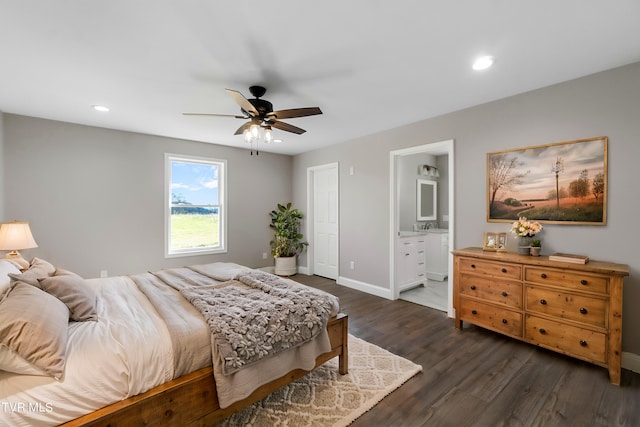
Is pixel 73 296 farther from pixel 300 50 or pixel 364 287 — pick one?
pixel 364 287

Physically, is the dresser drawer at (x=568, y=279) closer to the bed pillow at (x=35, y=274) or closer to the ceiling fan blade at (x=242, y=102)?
the ceiling fan blade at (x=242, y=102)

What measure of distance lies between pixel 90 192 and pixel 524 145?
5473 millimetres

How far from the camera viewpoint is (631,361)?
89.6 inches

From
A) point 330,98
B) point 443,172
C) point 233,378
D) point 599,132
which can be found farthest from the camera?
point 443,172

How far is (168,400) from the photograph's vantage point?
4.76ft

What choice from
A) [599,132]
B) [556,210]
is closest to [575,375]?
[556,210]

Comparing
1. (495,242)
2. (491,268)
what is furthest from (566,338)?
(495,242)

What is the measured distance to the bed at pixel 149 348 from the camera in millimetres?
1251

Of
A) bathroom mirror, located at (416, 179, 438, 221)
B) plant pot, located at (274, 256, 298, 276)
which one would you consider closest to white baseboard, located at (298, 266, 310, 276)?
plant pot, located at (274, 256, 298, 276)

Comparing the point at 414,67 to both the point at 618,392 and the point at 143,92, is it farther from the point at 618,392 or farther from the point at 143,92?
the point at 618,392

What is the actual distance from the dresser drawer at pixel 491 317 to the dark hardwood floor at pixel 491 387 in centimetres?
15

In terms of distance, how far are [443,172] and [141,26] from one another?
5735 millimetres

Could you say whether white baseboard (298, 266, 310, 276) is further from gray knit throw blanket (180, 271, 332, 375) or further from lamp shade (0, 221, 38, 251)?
lamp shade (0, 221, 38, 251)

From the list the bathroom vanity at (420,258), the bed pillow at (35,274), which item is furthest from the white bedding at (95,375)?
the bathroom vanity at (420,258)
